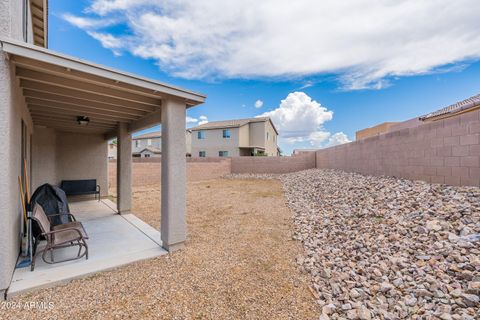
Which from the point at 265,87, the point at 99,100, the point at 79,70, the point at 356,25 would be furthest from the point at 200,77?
the point at 79,70

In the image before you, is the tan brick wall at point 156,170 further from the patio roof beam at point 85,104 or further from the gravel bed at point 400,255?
the gravel bed at point 400,255

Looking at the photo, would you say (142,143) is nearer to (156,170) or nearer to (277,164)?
(156,170)

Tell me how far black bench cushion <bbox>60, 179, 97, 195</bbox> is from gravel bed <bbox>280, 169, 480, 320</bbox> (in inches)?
304

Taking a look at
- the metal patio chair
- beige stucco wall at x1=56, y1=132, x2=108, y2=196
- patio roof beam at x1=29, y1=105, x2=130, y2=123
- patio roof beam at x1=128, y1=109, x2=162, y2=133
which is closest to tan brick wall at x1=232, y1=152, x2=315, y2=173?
beige stucco wall at x1=56, y1=132, x2=108, y2=196

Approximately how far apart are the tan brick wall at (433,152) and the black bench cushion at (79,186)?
1098 centimetres

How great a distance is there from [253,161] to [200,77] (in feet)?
28.7

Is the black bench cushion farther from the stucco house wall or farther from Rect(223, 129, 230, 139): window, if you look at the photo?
the stucco house wall

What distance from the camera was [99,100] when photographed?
397 cm

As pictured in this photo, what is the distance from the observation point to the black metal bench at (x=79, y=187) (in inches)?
294

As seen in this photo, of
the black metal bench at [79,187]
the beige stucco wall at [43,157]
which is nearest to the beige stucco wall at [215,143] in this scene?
the black metal bench at [79,187]

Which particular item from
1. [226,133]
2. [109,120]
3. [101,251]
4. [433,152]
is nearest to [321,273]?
[101,251]

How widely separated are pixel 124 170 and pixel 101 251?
3116 mm

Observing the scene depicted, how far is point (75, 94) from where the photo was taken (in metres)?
3.63

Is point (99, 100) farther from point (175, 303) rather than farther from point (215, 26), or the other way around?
point (215, 26)
